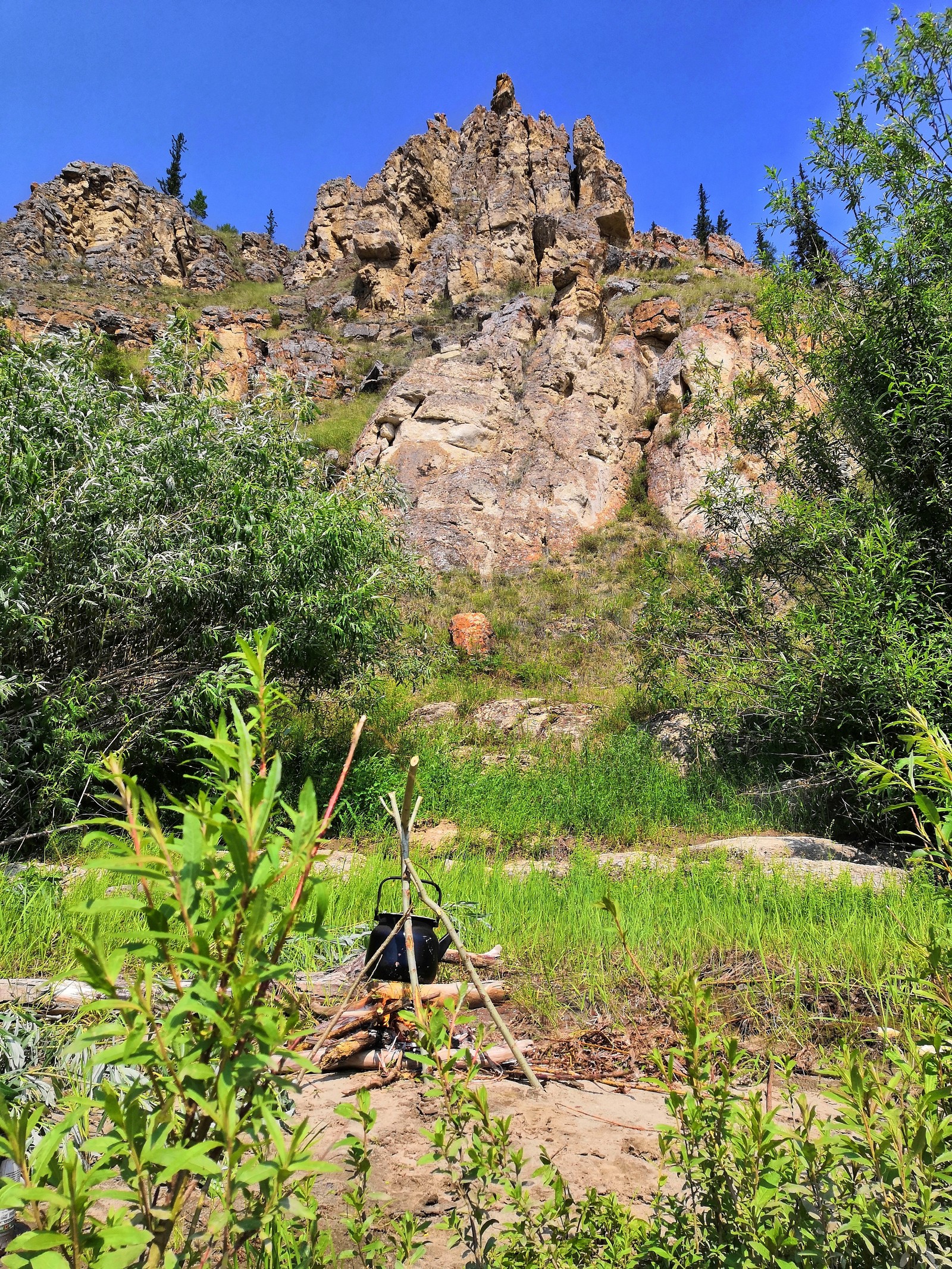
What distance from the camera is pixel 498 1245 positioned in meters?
1.45

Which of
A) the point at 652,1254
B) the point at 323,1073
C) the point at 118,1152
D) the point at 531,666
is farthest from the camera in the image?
the point at 531,666

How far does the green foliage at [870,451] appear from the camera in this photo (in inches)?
235

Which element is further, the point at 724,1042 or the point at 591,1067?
the point at 591,1067

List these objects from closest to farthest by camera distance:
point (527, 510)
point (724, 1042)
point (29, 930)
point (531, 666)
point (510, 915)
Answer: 1. point (724, 1042)
2. point (29, 930)
3. point (510, 915)
4. point (531, 666)
5. point (527, 510)

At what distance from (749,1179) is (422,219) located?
1432 inches

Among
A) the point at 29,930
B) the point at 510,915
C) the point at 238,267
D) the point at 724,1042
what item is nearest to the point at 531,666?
the point at 510,915

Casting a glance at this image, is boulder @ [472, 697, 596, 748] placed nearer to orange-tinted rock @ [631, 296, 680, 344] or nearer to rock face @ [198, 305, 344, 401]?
orange-tinted rock @ [631, 296, 680, 344]

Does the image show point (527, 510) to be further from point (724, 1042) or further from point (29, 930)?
point (724, 1042)

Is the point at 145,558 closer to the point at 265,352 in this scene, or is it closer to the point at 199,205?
the point at 265,352

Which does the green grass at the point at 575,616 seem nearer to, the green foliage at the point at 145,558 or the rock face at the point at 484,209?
the green foliage at the point at 145,558

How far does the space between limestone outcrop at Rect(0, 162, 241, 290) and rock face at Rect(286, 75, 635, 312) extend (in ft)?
31.5

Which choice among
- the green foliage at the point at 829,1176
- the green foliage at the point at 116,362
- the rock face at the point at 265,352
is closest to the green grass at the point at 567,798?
the green foliage at the point at 829,1176

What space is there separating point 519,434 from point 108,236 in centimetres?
2880

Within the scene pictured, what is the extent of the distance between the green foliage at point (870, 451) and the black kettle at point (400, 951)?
408cm
